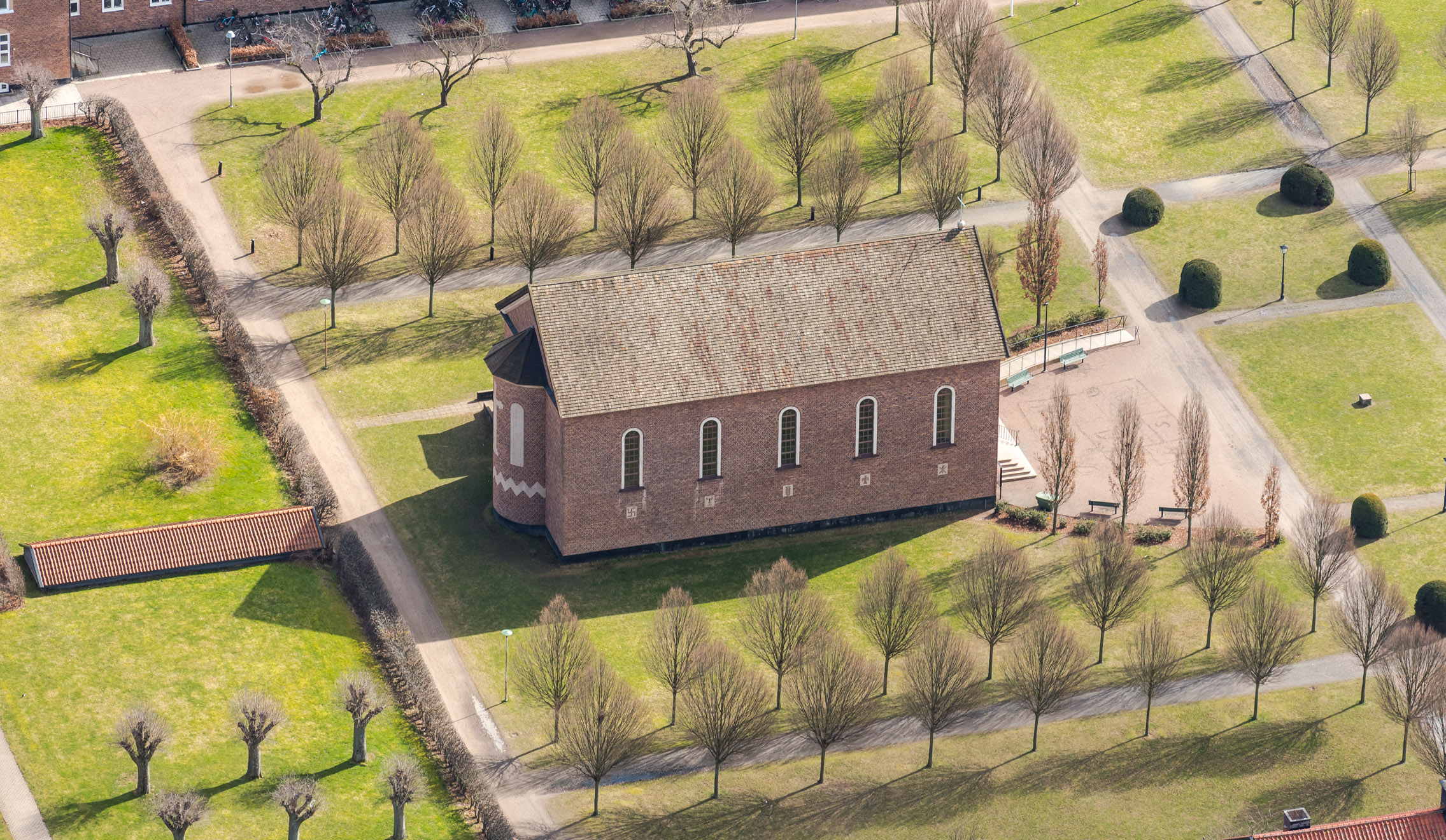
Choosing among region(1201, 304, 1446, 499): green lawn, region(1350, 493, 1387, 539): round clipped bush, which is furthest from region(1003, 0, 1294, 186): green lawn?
region(1350, 493, 1387, 539): round clipped bush

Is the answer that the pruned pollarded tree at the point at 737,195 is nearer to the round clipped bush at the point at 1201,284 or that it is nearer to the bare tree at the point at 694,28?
the bare tree at the point at 694,28

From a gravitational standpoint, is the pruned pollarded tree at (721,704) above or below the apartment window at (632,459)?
below

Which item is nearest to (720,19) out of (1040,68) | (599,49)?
(599,49)

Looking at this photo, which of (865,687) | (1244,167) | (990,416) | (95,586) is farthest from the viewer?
(1244,167)

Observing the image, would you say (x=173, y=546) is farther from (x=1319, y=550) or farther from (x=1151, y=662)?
(x=1319, y=550)

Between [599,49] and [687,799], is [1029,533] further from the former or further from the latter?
[599,49]

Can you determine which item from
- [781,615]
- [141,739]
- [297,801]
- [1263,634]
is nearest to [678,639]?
[781,615]

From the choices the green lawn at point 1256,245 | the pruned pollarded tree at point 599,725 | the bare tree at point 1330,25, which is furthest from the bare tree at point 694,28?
the pruned pollarded tree at point 599,725

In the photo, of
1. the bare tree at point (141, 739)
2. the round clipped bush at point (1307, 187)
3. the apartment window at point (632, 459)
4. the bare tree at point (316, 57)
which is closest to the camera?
the bare tree at point (141, 739)
